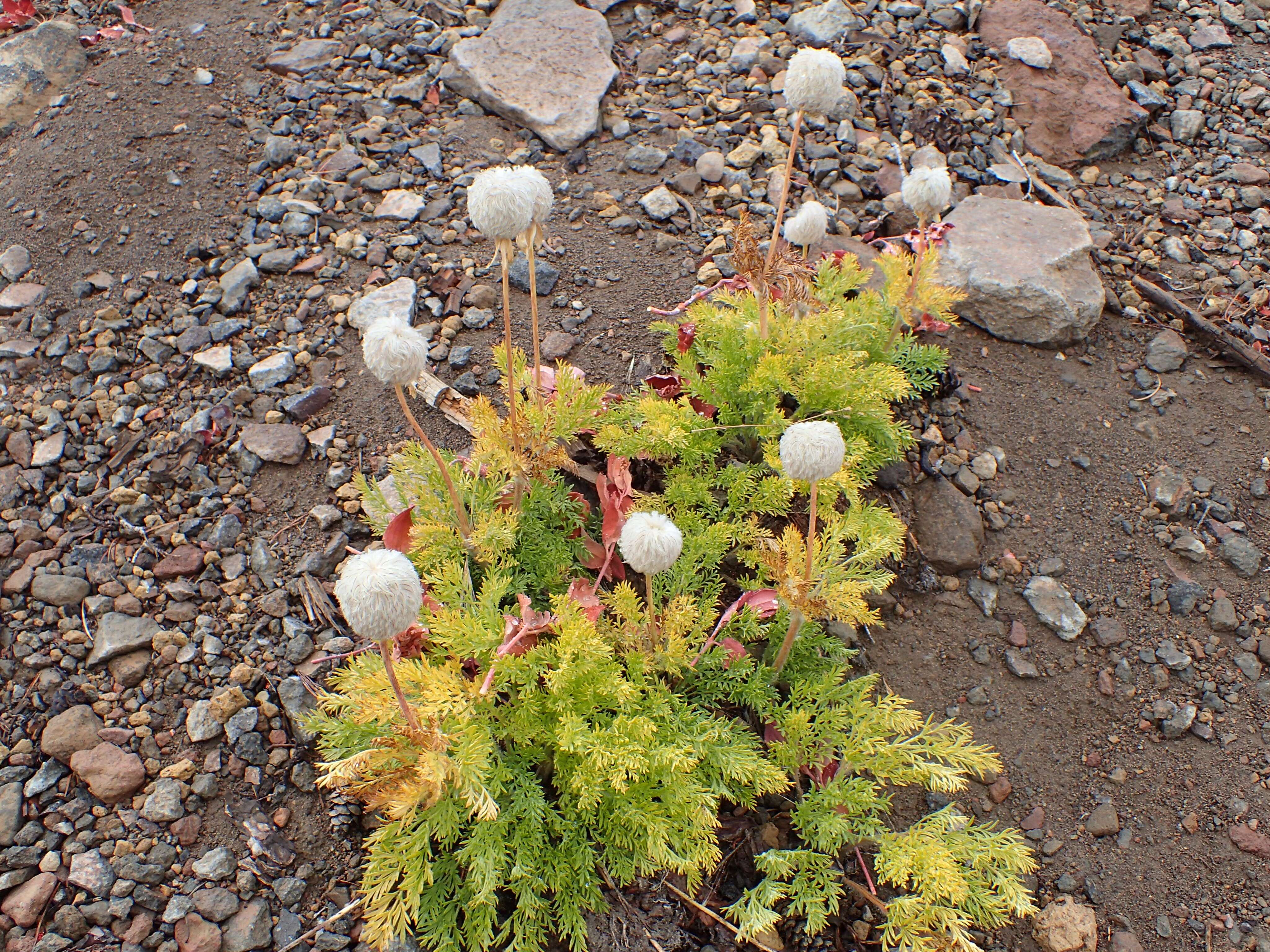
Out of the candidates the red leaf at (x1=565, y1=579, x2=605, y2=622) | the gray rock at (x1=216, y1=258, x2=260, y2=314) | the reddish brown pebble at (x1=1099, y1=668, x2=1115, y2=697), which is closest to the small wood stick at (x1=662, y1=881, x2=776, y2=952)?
the red leaf at (x1=565, y1=579, x2=605, y2=622)

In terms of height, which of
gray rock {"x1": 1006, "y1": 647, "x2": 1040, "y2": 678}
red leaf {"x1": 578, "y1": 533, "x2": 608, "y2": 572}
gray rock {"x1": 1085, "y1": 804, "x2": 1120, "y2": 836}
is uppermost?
red leaf {"x1": 578, "y1": 533, "x2": 608, "y2": 572}

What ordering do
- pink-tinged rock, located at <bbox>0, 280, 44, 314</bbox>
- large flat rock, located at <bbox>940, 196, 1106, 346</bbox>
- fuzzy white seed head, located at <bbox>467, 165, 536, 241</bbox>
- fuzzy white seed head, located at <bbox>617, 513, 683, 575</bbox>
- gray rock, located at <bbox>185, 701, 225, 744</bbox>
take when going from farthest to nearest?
1. large flat rock, located at <bbox>940, 196, 1106, 346</bbox>
2. pink-tinged rock, located at <bbox>0, 280, 44, 314</bbox>
3. gray rock, located at <bbox>185, 701, 225, 744</bbox>
4. fuzzy white seed head, located at <bbox>467, 165, 536, 241</bbox>
5. fuzzy white seed head, located at <bbox>617, 513, 683, 575</bbox>

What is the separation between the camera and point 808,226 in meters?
3.71

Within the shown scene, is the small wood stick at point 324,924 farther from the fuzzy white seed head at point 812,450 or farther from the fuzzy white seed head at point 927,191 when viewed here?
the fuzzy white seed head at point 927,191

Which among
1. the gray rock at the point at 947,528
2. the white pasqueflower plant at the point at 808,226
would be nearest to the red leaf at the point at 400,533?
the white pasqueflower plant at the point at 808,226

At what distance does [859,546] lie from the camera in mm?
3125

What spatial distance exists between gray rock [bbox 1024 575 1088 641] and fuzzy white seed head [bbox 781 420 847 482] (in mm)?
1575

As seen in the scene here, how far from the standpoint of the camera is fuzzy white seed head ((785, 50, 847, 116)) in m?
3.03

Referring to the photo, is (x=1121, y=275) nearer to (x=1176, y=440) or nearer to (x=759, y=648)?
(x=1176, y=440)

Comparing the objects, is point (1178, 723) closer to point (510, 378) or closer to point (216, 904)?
point (510, 378)

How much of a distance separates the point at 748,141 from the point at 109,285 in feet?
11.4

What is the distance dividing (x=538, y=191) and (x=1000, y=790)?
2579 millimetres

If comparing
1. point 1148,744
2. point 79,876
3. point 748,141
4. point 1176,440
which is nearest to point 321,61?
point 748,141

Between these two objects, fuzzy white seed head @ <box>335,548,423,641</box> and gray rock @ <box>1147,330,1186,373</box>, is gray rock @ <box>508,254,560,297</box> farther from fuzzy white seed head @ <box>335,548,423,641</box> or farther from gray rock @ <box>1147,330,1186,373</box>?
gray rock @ <box>1147,330,1186,373</box>
